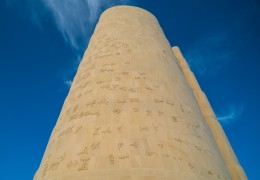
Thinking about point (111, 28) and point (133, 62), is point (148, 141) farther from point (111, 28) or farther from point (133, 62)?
point (111, 28)

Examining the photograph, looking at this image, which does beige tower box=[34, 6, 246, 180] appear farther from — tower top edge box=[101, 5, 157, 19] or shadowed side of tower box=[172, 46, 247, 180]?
tower top edge box=[101, 5, 157, 19]

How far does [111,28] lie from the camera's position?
39.6 feet

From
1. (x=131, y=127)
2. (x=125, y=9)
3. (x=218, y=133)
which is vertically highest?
(x=125, y=9)

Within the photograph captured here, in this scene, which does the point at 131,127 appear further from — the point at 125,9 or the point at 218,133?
the point at 125,9

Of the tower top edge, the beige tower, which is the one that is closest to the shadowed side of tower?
the beige tower

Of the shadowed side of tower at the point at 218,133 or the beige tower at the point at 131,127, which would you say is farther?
the shadowed side of tower at the point at 218,133

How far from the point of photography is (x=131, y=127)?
21.4ft

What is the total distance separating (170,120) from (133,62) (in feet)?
9.70

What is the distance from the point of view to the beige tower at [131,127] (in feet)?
18.7

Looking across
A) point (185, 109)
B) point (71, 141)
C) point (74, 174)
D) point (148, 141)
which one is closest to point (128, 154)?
point (148, 141)

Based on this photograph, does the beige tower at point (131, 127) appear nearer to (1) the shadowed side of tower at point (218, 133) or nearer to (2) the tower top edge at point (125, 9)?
(1) the shadowed side of tower at point (218, 133)

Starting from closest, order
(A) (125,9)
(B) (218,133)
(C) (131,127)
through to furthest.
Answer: (C) (131,127)
(B) (218,133)
(A) (125,9)

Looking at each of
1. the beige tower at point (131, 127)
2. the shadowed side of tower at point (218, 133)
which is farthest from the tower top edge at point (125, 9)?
the shadowed side of tower at point (218, 133)

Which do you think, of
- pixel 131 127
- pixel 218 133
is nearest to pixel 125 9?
pixel 218 133
